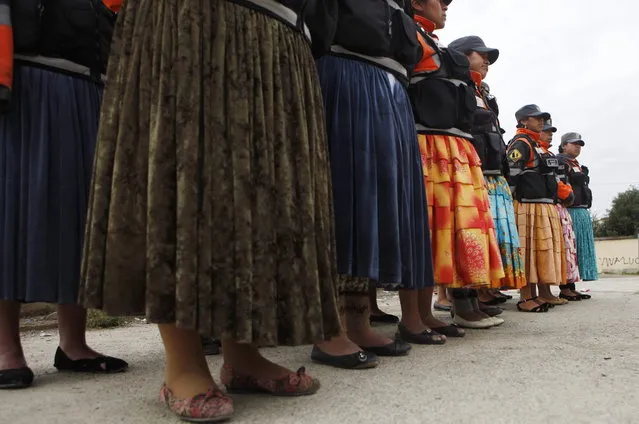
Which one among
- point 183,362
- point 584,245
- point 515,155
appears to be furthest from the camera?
point 584,245

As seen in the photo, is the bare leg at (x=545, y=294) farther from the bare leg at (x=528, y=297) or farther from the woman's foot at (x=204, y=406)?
the woman's foot at (x=204, y=406)

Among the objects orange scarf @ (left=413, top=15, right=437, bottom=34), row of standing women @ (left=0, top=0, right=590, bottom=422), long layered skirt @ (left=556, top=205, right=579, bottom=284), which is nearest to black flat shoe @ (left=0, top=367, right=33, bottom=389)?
row of standing women @ (left=0, top=0, right=590, bottom=422)

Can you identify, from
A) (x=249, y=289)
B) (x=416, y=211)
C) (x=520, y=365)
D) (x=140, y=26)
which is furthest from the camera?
(x=416, y=211)

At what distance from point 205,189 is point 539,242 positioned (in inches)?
157

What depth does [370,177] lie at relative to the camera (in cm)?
232

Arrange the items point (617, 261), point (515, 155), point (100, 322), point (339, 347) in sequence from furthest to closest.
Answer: point (617, 261) < point (515, 155) < point (100, 322) < point (339, 347)

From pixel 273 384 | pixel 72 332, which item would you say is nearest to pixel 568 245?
pixel 273 384

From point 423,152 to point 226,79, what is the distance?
1.81 m

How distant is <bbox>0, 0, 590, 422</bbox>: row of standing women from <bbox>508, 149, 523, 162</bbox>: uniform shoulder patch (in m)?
1.73

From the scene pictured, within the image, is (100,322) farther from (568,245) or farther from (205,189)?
(568,245)

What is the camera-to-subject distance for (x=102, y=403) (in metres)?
→ 1.66

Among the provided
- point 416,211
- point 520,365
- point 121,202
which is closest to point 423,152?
point 416,211

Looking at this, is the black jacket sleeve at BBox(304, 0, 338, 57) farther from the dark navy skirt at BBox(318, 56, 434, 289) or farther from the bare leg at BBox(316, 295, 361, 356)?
the bare leg at BBox(316, 295, 361, 356)

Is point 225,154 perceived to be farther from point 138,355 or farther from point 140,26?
point 138,355
